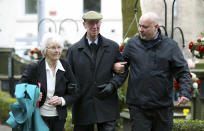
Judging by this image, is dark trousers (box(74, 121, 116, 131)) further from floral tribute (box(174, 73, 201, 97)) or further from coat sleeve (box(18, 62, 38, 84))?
floral tribute (box(174, 73, 201, 97))

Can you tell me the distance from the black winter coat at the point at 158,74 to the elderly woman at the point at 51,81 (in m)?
0.80

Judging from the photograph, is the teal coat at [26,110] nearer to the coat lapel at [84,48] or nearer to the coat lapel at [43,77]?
the coat lapel at [43,77]

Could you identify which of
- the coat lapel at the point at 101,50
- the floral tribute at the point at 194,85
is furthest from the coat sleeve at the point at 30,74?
the floral tribute at the point at 194,85

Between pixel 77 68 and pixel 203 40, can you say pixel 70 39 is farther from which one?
pixel 77 68

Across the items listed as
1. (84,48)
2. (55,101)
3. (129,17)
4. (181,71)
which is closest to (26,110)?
(55,101)

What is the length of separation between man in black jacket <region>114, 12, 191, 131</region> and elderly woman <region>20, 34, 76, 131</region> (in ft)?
2.55

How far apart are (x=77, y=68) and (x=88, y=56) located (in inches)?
7.8

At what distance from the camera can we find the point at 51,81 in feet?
16.4

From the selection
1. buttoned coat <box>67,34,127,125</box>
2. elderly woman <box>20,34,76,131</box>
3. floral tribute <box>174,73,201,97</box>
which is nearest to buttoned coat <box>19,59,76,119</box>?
elderly woman <box>20,34,76,131</box>

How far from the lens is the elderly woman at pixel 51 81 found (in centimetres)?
493

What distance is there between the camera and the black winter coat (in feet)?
15.9

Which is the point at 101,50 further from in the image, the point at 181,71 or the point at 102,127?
the point at 181,71

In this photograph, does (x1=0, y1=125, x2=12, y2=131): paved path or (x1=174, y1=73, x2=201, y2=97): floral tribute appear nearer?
(x1=174, y1=73, x2=201, y2=97): floral tribute

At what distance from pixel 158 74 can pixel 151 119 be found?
0.52 m
